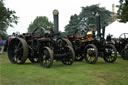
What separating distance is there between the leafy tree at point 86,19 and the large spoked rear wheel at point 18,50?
29335 mm

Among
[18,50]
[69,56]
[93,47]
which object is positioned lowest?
[69,56]

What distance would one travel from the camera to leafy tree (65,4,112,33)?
39.4 m

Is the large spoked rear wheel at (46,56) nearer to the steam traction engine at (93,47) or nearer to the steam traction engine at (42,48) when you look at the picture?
the steam traction engine at (42,48)

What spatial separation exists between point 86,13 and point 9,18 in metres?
21.3

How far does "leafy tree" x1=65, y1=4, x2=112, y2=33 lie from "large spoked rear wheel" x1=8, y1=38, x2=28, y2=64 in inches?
1155

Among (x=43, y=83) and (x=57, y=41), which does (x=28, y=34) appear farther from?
(x=43, y=83)

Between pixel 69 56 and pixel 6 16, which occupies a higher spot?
pixel 6 16

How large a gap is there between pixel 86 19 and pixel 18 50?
3394 centimetres

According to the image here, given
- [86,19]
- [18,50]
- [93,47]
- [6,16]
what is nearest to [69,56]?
[93,47]

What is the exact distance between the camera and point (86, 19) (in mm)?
41625

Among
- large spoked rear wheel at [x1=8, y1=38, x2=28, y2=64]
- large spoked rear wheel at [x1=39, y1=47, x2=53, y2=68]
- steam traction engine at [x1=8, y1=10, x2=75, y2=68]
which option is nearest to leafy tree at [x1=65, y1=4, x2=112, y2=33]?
large spoked rear wheel at [x1=8, y1=38, x2=28, y2=64]

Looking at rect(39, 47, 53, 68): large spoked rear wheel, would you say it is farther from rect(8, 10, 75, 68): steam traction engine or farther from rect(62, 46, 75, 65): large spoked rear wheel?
rect(62, 46, 75, 65): large spoked rear wheel

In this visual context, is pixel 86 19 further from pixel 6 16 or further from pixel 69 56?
pixel 69 56

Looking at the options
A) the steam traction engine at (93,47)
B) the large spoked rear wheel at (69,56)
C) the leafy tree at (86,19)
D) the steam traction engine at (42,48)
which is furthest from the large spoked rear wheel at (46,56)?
the leafy tree at (86,19)
